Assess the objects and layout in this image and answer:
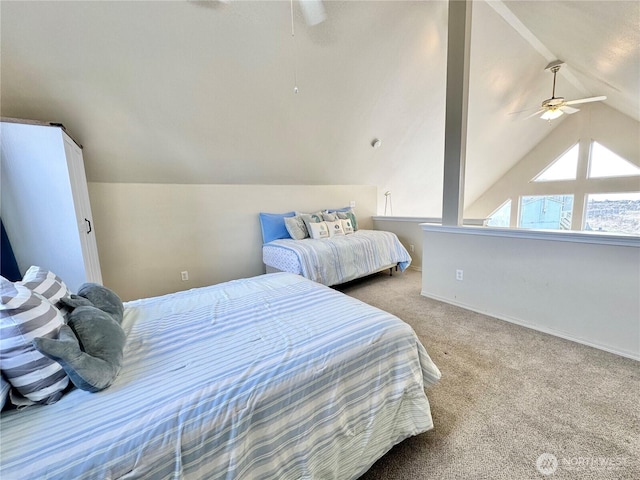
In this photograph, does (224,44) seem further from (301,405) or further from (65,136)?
(301,405)

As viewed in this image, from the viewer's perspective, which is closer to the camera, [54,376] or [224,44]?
[54,376]

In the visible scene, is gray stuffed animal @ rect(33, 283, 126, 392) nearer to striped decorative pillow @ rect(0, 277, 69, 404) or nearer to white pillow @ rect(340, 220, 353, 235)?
striped decorative pillow @ rect(0, 277, 69, 404)

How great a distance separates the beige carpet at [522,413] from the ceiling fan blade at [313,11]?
285cm

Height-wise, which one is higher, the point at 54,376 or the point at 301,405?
the point at 54,376

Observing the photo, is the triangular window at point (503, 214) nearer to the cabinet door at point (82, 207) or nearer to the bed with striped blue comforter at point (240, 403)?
the bed with striped blue comforter at point (240, 403)

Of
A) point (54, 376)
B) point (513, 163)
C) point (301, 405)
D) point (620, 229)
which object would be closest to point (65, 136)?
point (54, 376)

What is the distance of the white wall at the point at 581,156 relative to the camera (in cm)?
515

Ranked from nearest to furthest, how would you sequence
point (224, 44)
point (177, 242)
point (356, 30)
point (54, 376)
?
point (54, 376), point (224, 44), point (356, 30), point (177, 242)

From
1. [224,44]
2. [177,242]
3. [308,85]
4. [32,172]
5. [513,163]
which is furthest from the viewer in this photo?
[513,163]

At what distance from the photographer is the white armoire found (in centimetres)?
189

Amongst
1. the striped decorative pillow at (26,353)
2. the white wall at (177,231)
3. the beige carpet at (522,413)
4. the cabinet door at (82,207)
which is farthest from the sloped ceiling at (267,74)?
the beige carpet at (522,413)

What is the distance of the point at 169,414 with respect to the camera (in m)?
0.78

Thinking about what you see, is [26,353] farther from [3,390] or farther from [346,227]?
[346,227]

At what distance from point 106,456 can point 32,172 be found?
7.34 feet
